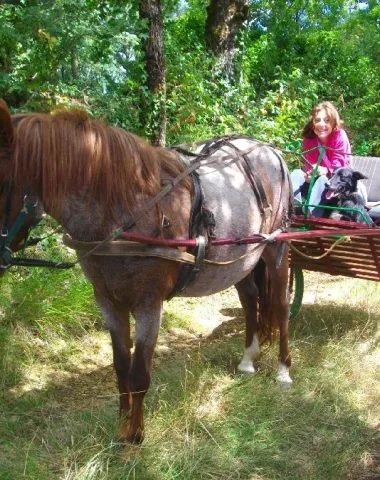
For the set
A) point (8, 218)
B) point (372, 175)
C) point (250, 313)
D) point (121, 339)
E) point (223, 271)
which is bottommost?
point (250, 313)

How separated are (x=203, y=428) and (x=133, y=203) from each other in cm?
143

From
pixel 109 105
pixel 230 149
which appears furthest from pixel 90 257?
pixel 109 105

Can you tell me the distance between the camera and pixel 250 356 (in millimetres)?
4340

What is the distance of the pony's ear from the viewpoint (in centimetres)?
219

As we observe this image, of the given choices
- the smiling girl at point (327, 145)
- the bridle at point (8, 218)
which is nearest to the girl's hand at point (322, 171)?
the smiling girl at point (327, 145)

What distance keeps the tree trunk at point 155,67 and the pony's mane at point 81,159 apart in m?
4.47

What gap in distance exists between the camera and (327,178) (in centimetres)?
459

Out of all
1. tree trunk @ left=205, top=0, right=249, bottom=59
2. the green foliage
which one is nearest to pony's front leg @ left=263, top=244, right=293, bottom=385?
the green foliage

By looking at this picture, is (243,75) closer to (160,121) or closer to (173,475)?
(160,121)

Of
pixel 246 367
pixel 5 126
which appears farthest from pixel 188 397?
pixel 5 126

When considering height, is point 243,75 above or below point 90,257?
above

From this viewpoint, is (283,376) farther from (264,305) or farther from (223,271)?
(223,271)

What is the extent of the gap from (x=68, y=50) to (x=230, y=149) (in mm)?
2039

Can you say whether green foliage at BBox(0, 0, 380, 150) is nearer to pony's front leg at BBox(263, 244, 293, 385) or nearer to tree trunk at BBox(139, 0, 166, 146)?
tree trunk at BBox(139, 0, 166, 146)
